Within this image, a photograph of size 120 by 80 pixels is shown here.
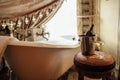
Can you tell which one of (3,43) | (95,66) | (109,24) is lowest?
(95,66)

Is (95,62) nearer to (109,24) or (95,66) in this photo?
(95,66)

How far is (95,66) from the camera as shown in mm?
1415

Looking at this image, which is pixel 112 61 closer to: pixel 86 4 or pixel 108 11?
pixel 108 11

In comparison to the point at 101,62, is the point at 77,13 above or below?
above

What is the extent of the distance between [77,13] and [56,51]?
137 cm

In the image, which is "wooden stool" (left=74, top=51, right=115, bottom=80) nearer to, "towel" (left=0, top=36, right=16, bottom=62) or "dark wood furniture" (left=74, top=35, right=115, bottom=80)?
"dark wood furniture" (left=74, top=35, right=115, bottom=80)

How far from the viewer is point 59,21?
324 cm

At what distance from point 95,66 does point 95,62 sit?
0.14 ft

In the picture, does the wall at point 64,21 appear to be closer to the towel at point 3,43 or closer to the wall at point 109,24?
the wall at point 109,24

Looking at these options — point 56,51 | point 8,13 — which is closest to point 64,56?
point 56,51

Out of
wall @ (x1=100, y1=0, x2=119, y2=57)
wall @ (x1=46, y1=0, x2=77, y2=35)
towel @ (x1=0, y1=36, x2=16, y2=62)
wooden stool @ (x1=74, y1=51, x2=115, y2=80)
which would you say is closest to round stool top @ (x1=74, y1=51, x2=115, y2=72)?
wooden stool @ (x1=74, y1=51, x2=115, y2=80)

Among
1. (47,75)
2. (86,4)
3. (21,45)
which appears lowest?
(47,75)

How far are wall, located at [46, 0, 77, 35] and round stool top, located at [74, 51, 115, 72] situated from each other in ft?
5.50

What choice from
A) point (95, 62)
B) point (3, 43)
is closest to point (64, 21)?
point (3, 43)
